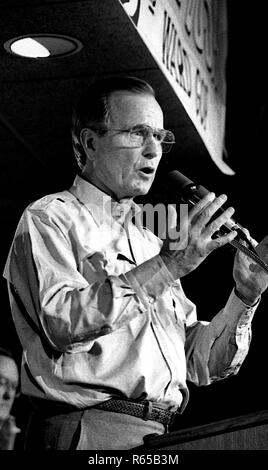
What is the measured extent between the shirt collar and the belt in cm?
55

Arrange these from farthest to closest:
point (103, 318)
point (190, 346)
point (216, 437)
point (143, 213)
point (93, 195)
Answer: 1. point (143, 213)
2. point (190, 346)
3. point (93, 195)
4. point (103, 318)
5. point (216, 437)

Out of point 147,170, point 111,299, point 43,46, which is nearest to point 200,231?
point 111,299

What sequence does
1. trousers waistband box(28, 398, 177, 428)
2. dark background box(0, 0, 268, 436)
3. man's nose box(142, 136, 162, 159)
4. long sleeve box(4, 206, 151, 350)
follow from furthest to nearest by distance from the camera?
dark background box(0, 0, 268, 436) → man's nose box(142, 136, 162, 159) → trousers waistband box(28, 398, 177, 428) → long sleeve box(4, 206, 151, 350)

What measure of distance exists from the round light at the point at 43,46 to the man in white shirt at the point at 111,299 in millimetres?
388

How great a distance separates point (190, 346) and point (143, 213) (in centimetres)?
51

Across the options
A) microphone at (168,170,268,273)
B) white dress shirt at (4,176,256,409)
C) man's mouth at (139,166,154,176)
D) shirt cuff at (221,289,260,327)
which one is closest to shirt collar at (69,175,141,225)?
white dress shirt at (4,176,256,409)

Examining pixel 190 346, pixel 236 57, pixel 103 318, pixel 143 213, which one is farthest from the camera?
pixel 236 57

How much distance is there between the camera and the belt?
88.5 inches

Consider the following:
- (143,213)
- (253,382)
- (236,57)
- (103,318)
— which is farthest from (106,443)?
(236,57)

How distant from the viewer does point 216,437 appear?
184cm

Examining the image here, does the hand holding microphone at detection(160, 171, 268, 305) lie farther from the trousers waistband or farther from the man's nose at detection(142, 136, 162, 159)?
the trousers waistband

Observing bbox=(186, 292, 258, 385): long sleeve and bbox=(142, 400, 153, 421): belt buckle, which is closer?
bbox=(142, 400, 153, 421): belt buckle

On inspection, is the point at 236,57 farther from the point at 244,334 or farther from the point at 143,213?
the point at 244,334


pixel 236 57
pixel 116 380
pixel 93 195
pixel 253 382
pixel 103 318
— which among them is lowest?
pixel 253 382
